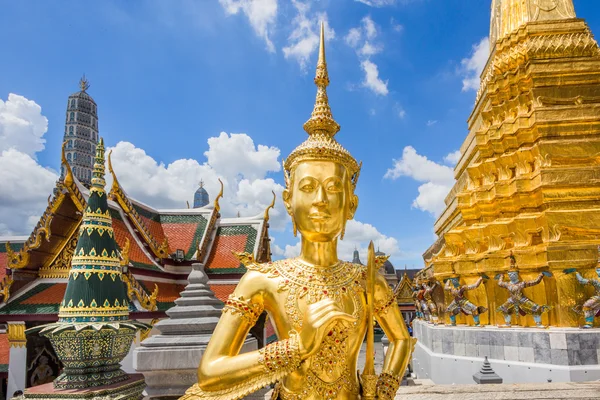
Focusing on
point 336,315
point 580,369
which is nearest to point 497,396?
point 336,315

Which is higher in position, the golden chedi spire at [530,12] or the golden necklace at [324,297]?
the golden chedi spire at [530,12]

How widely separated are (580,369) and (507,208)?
4850 mm

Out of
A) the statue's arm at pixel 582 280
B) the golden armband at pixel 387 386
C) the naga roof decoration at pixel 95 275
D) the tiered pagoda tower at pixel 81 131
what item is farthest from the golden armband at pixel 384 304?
the tiered pagoda tower at pixel 81 131

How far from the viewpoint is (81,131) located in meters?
52.7

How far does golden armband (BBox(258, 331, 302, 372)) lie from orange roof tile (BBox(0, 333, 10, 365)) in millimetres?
9078

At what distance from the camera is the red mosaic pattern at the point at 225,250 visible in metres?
15.2

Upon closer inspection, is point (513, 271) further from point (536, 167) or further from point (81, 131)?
point (81, 131)

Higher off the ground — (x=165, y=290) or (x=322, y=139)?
(x=322, y=139)

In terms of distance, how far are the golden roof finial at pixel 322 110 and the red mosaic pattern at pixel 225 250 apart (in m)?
11.6

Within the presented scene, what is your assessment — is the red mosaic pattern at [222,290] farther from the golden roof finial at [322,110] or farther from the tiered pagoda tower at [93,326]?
the golden roof finial at [322,110]

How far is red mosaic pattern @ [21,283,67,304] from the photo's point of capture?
396 inches

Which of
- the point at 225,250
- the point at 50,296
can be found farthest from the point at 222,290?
the point at 50,296

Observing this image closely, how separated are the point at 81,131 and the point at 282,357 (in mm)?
57425

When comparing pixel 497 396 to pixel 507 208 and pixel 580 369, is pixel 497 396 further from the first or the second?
pixel 507 208
